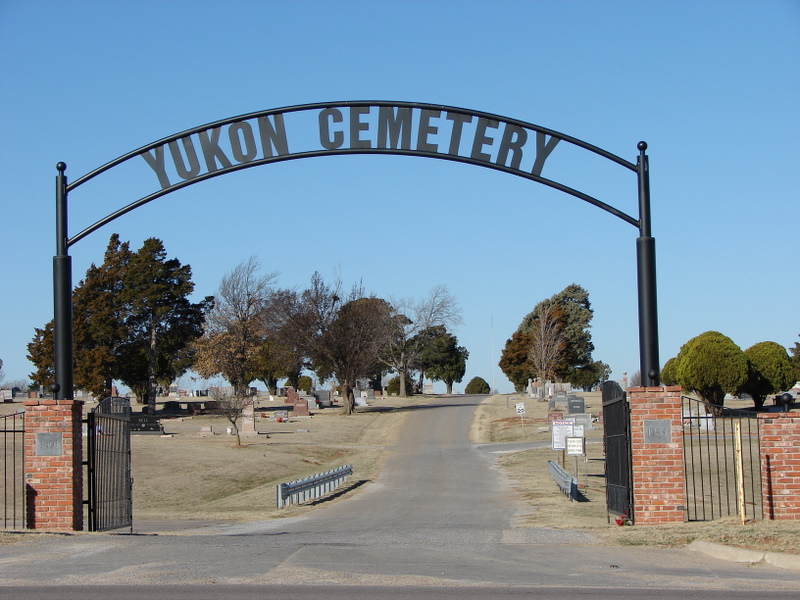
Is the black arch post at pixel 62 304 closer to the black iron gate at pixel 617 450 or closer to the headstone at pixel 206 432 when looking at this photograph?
the black iron gate at pixel 617 450

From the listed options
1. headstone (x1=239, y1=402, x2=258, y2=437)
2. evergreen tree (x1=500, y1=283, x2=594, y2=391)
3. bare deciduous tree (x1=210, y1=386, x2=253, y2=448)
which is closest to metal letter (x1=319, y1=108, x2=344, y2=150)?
bare deciduous tree (x1=210, y1=386, x2=253, y2=448)

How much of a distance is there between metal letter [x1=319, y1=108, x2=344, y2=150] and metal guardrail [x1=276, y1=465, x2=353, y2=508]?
10.6 metres

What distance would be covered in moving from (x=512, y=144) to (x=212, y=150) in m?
4.52

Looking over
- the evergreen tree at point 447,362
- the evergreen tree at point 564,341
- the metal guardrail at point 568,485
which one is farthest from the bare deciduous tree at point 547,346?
the metal guardrail at point 568,485

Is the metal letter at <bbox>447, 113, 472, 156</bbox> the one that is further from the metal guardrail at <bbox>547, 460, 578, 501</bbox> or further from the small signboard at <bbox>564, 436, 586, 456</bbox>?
the small signboard at <bbox>564, 436, 586, 456</bbox>

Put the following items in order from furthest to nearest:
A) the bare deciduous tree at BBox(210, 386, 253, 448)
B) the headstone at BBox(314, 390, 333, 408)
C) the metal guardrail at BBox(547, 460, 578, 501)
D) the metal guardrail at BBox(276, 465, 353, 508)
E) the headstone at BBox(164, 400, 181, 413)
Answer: the headstone at BBox(314, 390, 333, 408) → the headstone at BBox(164, 400, 181, 413) → the bare deciduous tree at BBox(210, 386, 253, 448) → the metal guardrail at BBox(276, 465, 353, 508) → the metal guardrail at BBox(547, 460, 578, 501)

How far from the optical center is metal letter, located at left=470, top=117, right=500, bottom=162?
546 inches

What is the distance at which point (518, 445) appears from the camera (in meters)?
41.7

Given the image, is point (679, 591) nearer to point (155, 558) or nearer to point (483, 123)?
point (155, 558)

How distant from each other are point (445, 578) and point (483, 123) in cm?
706

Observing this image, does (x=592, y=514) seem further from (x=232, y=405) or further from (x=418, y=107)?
(x=232, y=405)

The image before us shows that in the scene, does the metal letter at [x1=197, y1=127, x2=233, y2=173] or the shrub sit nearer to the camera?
the metal letter at [x1=197, y1=127, x2=233, y2=173]

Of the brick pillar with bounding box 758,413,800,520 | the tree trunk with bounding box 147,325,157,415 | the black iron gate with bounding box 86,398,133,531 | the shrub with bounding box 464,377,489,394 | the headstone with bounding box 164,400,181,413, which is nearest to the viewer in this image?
the brick pillar with bounding box 758,413,800,520

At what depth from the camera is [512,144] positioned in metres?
13.9
